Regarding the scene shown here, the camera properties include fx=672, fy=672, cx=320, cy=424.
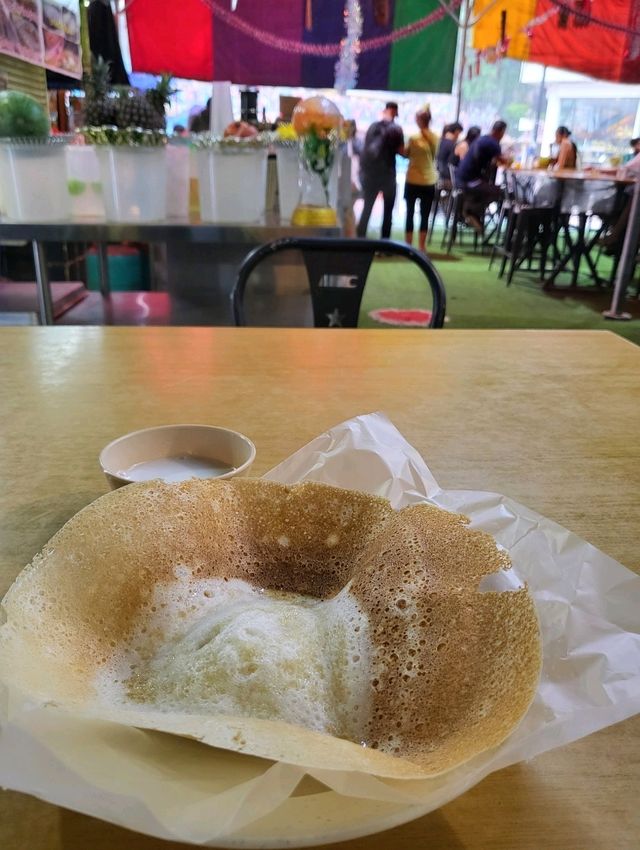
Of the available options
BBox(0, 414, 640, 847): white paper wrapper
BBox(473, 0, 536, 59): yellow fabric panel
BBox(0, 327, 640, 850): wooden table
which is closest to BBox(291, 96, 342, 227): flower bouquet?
BBox(0, 327, 640, 850): wooden table

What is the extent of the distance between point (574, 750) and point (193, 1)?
502cm

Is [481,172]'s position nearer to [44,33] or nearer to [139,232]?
[44,33]

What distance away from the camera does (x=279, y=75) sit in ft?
15.1

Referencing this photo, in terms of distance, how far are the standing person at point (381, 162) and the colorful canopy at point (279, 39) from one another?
67cm

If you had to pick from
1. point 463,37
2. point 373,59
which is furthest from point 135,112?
point 463,37

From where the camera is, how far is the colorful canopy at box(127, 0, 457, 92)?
14.4 ft

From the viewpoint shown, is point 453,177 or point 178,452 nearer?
point 178,452

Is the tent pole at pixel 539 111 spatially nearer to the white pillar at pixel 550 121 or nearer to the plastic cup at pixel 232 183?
the white pillar at pixel 550 121

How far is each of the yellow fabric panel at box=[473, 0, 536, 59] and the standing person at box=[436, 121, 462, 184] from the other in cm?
115

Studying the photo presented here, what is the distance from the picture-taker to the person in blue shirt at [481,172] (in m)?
5.84

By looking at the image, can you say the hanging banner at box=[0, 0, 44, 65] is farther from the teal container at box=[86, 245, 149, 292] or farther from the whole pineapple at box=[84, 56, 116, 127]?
the whole pineapple at box=[84, 56, 116, 127]

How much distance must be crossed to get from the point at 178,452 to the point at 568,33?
5.72m

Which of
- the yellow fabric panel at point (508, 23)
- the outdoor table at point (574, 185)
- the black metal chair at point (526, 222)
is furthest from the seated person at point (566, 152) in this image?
the yellow fabric panel at point (508, 23)

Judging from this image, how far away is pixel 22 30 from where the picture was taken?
3582mm
